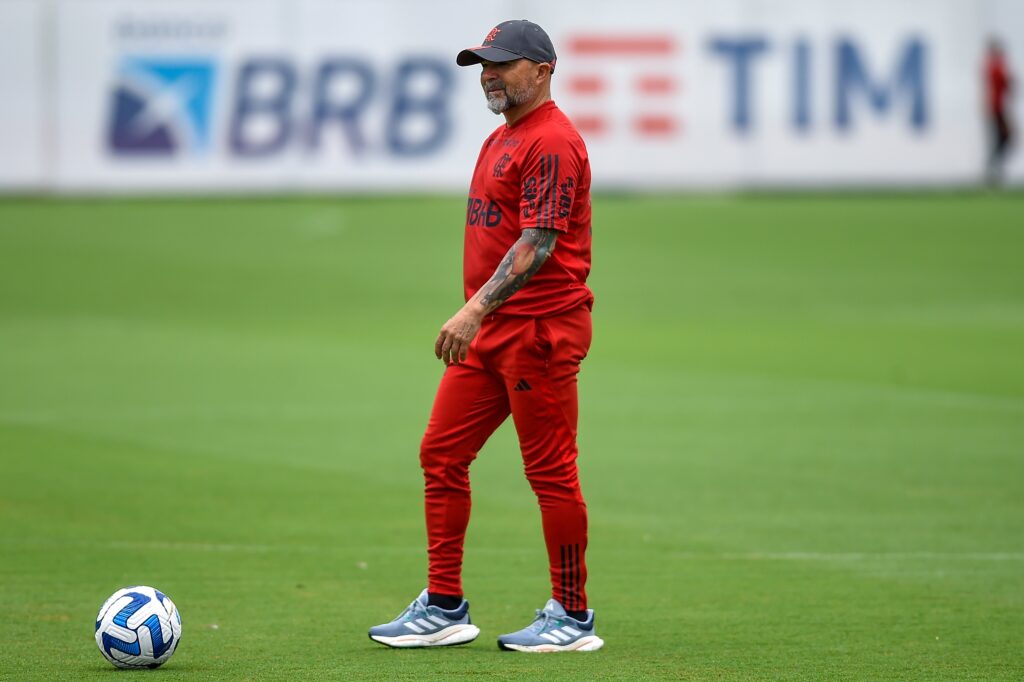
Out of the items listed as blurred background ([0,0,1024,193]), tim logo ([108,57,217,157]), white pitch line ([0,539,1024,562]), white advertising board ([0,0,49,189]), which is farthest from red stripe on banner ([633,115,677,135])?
white pitch line ([0,539,1024,562])

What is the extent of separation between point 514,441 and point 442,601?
658 cm

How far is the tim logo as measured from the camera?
2614 cm

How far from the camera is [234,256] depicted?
26.8 m

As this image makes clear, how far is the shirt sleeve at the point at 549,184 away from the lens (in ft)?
21.5

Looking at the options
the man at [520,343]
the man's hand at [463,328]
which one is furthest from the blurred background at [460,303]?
the man's hand at [463,328]

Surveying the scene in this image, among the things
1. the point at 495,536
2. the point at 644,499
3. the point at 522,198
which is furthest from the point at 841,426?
the point at 522,198

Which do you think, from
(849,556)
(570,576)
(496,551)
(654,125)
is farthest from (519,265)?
(654,125)

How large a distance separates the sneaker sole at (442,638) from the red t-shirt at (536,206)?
1.29 m

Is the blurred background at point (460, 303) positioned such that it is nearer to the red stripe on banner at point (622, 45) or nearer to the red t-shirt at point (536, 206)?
the red stripe on banner at point (622, 45)

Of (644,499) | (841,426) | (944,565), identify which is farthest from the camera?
(841,426)

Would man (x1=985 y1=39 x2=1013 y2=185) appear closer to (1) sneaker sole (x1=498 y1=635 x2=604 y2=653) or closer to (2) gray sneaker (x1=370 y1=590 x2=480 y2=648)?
(1) sneaker sole (x1=498 y1=635 x2=604 y2=653)

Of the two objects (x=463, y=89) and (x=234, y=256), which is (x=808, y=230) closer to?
(x=463, y=89)

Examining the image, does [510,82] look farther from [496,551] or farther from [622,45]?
[622,45]

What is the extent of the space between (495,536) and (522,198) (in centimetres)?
334
